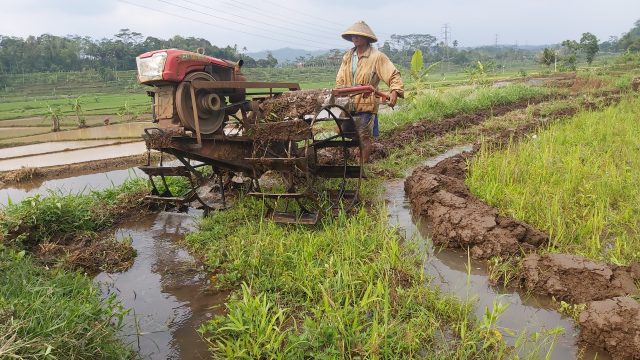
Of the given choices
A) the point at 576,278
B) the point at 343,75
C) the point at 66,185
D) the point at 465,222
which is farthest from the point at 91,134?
the point at 576,278

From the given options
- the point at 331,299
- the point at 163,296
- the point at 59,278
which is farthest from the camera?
the point at 163,296

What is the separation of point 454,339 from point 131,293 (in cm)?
257

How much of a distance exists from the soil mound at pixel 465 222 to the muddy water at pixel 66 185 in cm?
523

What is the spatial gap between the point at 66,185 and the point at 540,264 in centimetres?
819

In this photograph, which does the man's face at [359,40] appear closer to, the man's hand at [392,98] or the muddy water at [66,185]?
the man's hand at [392,98]

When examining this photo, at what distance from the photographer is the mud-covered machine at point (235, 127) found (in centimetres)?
410

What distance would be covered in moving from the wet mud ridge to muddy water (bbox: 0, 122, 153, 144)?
11730 millimetres

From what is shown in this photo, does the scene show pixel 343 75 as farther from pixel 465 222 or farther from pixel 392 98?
pixel 465 222

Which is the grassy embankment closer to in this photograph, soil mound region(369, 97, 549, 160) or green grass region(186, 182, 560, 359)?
green grass region(186, 182, 560, 359)

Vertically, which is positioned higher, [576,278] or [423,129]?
[423,129]

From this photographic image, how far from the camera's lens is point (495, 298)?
10.3ft

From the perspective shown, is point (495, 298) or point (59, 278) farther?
point (59, 278)

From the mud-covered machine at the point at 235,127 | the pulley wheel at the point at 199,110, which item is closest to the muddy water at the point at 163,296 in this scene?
the mud-covered machine at the point at 235,127

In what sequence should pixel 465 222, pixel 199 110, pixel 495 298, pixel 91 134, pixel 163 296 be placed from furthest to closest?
pixel 91 134 → pixel 199 110 → pixel 465 222 → pixel 163 296 → pixel 495 298
